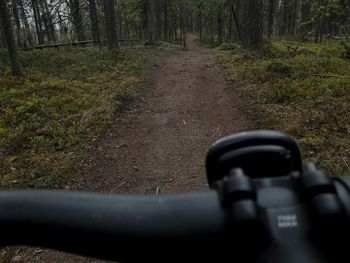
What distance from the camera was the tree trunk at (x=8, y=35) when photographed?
44.8ft

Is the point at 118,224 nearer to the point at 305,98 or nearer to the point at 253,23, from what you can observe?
the point at 305,98

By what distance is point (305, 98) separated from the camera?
360 inches

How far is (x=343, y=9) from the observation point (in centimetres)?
1253

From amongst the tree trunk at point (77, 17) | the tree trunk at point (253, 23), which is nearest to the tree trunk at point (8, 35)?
the tree trunk at point (253, 23)

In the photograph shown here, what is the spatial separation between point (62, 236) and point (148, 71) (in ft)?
47.8

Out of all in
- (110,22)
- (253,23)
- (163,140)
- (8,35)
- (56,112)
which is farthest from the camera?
(110,22)

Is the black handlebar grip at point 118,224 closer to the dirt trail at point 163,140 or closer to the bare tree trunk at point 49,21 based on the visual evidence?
the dirt trail at point 163,140

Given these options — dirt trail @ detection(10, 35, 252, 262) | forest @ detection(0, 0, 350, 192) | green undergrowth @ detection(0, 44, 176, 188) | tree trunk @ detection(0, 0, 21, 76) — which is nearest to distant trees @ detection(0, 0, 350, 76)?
tree trunk @ detection(0, 0, 21, 76)

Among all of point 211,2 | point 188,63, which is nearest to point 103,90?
point 188,63

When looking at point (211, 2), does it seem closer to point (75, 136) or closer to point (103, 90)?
point (103, 90)

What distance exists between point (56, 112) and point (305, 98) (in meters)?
6.36

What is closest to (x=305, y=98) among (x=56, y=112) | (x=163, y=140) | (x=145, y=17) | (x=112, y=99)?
(x=163, y=140)

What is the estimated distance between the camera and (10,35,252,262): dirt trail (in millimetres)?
6266

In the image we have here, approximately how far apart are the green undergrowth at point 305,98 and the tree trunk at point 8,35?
7.85m
